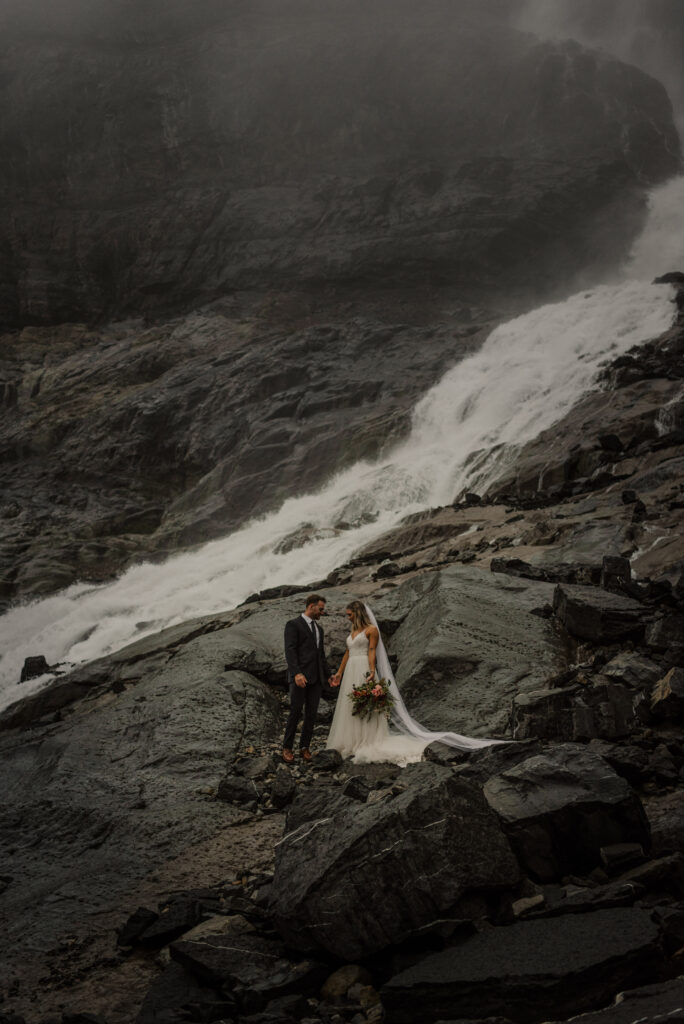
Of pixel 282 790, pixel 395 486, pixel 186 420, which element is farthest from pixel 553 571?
pixel 186 420

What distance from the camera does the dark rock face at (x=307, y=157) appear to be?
166 feet

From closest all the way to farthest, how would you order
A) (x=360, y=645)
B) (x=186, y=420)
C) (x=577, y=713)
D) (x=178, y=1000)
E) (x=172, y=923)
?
(x=178, y=1000), (x=172, y=923), (x=577, y=713), (x=360, y=645), (x=186, y=420)

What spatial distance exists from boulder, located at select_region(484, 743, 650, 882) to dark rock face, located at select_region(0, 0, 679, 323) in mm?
46438

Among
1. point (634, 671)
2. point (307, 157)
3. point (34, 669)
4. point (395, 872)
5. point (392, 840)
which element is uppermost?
point (307, 157)

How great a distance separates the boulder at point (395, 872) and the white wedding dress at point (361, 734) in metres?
2.64

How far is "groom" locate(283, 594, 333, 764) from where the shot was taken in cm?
852

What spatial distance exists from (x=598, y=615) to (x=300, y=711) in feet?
12.0

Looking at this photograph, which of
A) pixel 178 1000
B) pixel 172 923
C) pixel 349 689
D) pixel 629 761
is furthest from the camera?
pixel 349 689

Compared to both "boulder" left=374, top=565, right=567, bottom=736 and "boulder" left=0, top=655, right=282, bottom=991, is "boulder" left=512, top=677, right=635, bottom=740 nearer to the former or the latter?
"boulder" left=374, top=565, right=567, bottom=736

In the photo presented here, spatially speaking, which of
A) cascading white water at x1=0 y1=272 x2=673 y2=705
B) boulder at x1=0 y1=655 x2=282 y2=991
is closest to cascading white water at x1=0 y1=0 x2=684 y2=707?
cascading white water at x1=0 y1=272 x2=673 y2=705

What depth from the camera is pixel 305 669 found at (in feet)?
28.5

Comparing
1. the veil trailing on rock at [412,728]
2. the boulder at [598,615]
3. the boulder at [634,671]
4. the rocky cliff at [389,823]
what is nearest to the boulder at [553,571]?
the rocky cliff at [389,823]

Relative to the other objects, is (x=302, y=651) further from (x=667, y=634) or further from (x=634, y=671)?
(x=667, y=634)

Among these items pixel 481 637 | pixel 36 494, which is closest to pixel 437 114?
pixel 36 494
